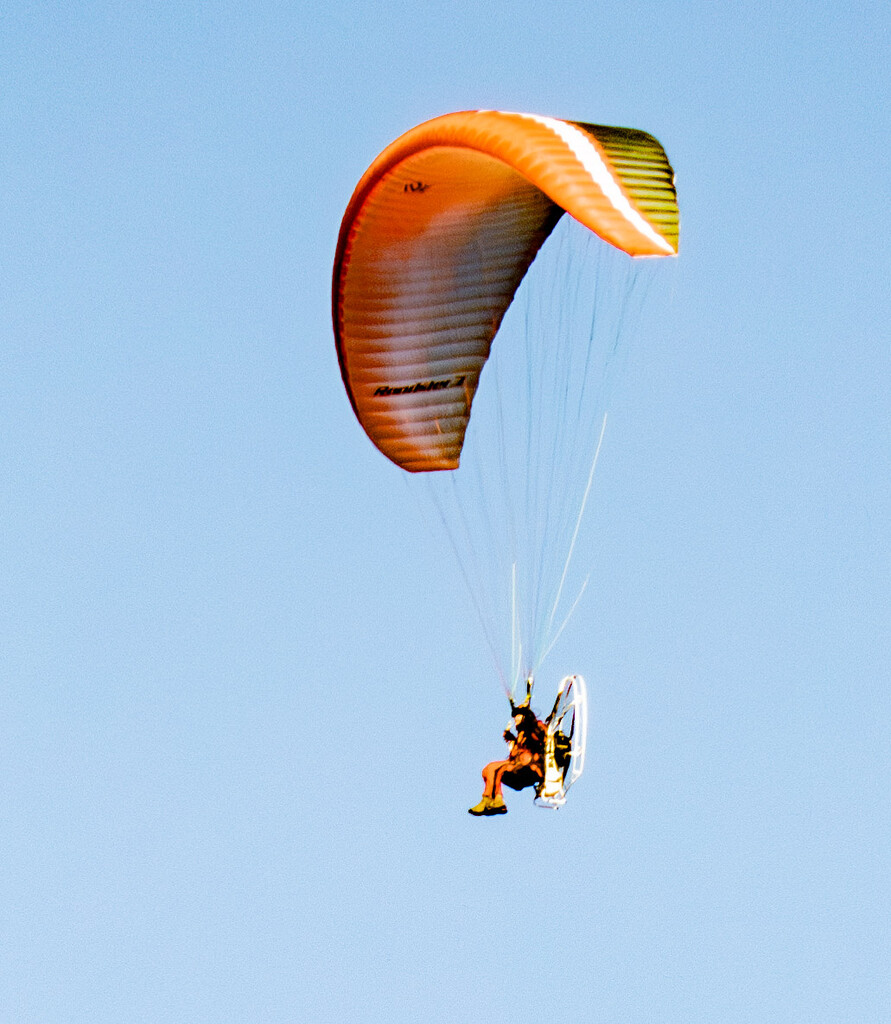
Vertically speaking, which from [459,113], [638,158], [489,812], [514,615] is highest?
[459,113]

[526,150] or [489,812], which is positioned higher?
[526,150]

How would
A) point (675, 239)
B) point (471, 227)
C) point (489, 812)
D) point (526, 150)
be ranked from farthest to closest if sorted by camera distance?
point (471, 227) < point (489, 812) < point (526, 150) < point (675, 239)

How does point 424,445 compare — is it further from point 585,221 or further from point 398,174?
point 585,221

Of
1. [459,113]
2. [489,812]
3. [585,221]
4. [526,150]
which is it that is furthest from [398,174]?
[489,812]

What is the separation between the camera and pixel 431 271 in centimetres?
2889

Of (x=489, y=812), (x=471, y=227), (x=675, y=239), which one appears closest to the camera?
(x=675, y=239)

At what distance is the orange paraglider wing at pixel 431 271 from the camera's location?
2703 centimetres

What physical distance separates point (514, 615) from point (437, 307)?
4.14 metres

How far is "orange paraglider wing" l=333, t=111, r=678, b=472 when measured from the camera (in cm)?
2703

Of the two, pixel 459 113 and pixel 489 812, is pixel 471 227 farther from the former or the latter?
pixel 489 812

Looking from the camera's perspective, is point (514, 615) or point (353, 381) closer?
point (514, 615)

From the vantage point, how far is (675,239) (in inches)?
886

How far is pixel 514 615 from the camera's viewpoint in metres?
26.8

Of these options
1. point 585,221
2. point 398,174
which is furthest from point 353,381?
point 585,221
